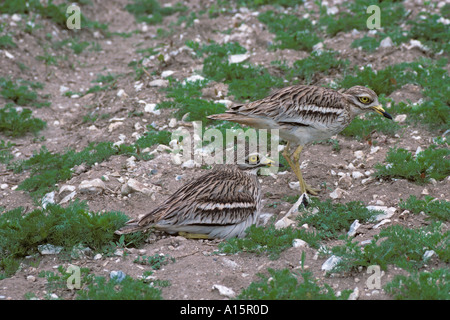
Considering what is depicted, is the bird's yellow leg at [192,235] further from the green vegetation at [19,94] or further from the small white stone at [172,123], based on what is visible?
the green vegetation at [19,94]

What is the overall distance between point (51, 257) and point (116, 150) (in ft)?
8.62

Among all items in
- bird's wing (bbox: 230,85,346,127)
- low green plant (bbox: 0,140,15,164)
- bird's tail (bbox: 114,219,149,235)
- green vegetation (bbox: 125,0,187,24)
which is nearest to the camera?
bird's tail (bbox: 114,219,149,235)

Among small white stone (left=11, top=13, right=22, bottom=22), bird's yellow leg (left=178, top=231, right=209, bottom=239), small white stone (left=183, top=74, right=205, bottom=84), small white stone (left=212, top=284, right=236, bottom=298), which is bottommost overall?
bird's yellow leg (left=178, top=231, right=209, bottom=239)

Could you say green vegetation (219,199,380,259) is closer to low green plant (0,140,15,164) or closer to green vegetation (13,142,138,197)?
green vegetation (13,142,138,197)

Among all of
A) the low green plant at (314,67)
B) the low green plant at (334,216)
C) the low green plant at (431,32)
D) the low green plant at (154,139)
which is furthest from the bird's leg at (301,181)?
the low green plant at (431,32)

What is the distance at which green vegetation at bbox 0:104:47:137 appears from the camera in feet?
30.4

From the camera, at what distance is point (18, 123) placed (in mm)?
9312

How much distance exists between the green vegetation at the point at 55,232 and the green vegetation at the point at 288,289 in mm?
1734

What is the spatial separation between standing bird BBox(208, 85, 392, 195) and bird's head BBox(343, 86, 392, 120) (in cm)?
1

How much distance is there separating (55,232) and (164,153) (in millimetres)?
2604

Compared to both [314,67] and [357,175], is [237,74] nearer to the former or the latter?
[314,67]

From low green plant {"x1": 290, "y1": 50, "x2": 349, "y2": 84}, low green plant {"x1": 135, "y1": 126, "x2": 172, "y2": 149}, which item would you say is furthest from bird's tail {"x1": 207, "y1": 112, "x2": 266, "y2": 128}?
low green plant {"x1": 290, "y1": 50, "x2": 349, "y2": 84}

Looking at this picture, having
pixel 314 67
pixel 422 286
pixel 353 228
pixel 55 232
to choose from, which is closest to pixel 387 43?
pixel 314 67

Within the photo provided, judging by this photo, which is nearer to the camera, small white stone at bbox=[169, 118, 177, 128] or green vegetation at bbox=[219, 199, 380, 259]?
green vegetation at bbox=[219, 199, 380, 259]
